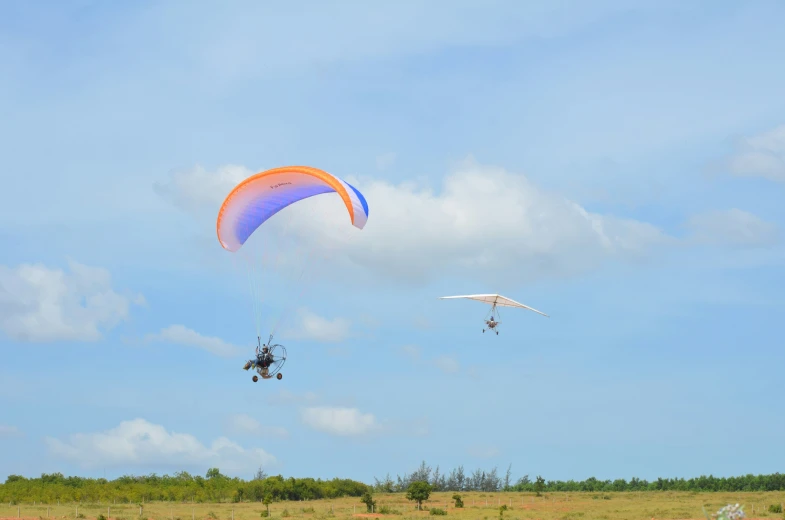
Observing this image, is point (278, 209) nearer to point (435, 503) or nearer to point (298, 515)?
point (298, 515)

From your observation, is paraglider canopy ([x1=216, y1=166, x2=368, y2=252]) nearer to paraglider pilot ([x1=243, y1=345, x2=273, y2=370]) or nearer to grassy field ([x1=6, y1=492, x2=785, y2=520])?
paraglider pilot ([x1=243, y1=345, x2=273, y2=370])

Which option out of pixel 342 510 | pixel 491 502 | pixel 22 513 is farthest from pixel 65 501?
pixel 491 502

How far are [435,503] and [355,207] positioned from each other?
34.6 meters

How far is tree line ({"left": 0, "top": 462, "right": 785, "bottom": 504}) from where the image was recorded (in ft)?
239

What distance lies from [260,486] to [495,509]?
27.2 meters

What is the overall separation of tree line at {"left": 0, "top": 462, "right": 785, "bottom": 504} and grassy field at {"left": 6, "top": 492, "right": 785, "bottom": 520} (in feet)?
12.0

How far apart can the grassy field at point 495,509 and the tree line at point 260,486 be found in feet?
12.0

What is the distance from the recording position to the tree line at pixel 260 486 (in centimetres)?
7275

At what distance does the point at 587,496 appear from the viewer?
69.6 m

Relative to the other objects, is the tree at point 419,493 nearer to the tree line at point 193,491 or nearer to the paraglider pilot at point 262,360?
the tree line at point 193,491

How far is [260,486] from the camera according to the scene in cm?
7444

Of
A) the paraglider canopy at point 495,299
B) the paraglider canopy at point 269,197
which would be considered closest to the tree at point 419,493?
the paraglider canopy at point 495,299

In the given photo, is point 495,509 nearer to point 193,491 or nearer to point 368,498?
point 368,498

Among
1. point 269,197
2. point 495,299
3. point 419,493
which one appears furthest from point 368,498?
point 269,197
